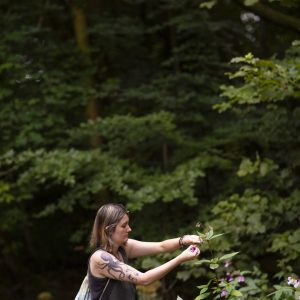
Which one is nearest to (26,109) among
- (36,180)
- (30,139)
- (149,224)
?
(30,139)

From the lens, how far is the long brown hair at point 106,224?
2928mm

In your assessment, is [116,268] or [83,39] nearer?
[116,268]

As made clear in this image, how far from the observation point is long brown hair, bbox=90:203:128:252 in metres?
2.93

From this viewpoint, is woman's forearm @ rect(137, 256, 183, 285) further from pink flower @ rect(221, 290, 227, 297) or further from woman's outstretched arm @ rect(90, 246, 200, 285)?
pink flower @ rect(221, 290, 227, 297)

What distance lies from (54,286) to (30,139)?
3386mm

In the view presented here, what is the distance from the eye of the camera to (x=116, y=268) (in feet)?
9.31

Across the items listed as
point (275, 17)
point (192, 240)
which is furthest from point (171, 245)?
point (275, 17)

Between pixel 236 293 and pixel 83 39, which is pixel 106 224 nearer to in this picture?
pixel 236 293

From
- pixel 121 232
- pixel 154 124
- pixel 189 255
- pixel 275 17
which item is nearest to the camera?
pixel 189 255

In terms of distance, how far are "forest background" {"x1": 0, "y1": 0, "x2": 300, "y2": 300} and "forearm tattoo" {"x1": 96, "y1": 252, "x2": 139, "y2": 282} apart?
2.43 metres

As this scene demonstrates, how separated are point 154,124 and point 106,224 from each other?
3.72 metres

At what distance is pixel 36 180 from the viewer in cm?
684

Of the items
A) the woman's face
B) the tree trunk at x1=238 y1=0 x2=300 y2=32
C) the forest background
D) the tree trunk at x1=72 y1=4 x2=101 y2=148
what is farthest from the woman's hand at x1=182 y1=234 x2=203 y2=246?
the tree trunk at x1=72 y1=4 x2=101 y2=148

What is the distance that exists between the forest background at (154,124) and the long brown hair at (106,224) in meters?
2.33
